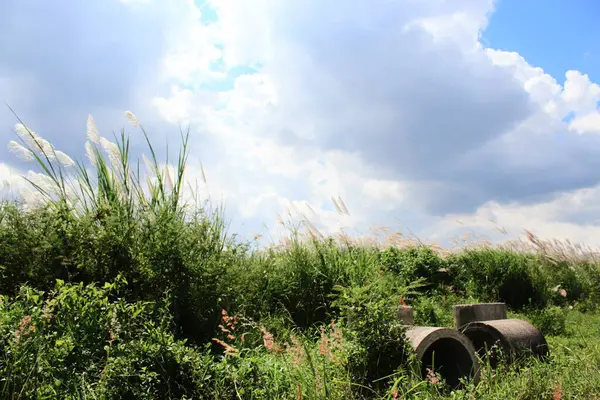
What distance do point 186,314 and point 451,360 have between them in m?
2.73

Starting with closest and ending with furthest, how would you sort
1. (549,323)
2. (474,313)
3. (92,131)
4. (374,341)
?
(374,341), (474,313), (92,131), (549,323)

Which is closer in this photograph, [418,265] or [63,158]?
[63,158]

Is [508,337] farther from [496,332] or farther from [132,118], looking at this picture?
[132,118]

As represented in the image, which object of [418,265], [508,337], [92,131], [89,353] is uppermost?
[92,131]

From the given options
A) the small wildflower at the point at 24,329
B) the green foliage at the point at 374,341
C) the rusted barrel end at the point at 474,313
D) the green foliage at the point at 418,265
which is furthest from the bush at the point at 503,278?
the small wildflower at the point at 24,329

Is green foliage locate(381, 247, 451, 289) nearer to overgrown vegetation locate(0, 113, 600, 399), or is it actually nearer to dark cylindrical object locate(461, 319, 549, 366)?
overgrown vegetation locate(0, 113, 600, 399)

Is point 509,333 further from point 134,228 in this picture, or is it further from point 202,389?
point 134,228

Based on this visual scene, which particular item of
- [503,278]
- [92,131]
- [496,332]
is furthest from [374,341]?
[503,278]

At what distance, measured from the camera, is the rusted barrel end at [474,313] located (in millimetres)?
6438

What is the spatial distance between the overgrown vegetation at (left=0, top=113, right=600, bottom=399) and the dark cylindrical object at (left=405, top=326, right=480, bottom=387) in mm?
224

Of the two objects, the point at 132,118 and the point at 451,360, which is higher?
the point at 132,118

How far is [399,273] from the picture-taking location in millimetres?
9680

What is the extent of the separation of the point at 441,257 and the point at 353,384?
22.6 feet

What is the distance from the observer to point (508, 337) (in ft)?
19.5
